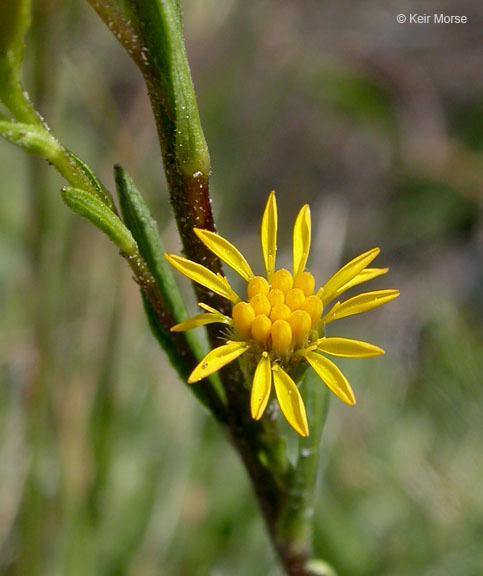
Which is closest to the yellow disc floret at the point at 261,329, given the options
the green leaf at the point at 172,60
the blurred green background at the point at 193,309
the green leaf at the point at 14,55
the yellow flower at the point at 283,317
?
the yellow flower at the point at 283,317

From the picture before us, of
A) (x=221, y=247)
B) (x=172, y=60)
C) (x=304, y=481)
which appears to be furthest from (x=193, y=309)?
(x=172, y=60)

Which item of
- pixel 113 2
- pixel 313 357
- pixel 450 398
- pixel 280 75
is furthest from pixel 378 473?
pixel 280 75

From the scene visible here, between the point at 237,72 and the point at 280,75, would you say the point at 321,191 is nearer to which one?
the point at 280,75

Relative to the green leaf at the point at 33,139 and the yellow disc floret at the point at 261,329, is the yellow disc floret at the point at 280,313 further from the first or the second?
the green leaf at the point at 33,139

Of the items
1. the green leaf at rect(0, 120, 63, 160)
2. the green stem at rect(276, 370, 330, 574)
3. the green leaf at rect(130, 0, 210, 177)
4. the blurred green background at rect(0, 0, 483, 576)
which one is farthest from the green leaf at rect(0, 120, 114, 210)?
the blurred green background at rect(0, 0, 483, 576)

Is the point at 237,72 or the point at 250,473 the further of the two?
the point at 237,72

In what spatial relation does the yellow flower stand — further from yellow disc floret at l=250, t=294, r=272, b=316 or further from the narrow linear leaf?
the narrow linear leaf

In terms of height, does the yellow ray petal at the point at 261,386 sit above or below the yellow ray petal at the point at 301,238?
below
